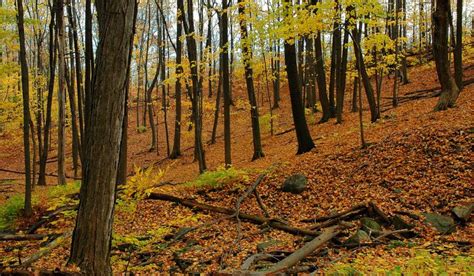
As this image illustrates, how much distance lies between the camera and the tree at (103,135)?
372 cm

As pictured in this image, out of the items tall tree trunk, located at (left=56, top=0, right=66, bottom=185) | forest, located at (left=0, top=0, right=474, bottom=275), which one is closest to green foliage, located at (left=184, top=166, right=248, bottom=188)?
forest, located at (left=0, top=0, right=474, bottom=275)

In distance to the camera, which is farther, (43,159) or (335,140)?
(43,159)

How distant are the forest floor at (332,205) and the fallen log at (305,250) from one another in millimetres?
154

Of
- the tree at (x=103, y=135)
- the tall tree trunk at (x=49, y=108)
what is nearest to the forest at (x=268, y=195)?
the tree at (x=103, y=135)

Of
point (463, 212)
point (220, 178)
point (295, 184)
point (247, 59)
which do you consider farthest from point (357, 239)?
point (247, 59)

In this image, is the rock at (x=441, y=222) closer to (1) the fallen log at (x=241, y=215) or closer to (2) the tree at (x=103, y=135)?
(1) the fallen log at (x=241, y=215)

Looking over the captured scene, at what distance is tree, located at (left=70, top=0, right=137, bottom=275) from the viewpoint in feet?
12.2

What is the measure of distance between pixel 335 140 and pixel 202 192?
5.68 metres

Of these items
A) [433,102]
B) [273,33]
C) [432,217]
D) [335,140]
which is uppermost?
[273,33]

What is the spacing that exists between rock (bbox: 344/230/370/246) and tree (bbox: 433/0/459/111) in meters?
7.85

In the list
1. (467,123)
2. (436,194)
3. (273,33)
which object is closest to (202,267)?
(436,194)

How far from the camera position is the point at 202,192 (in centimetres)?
1007

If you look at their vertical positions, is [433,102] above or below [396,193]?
above

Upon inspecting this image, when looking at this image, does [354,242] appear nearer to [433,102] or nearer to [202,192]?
[202,192]
